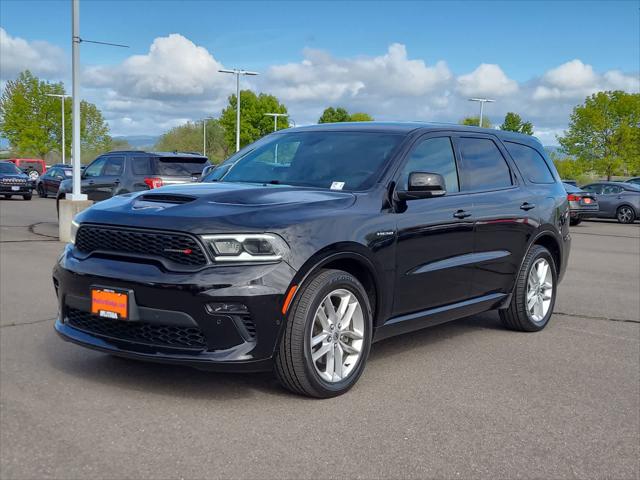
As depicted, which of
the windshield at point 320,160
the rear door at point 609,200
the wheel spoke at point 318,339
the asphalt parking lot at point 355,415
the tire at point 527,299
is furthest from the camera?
the rear door at point 609,200

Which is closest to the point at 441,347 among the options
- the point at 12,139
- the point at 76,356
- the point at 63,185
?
the point at 76,356

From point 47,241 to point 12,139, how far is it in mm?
57409

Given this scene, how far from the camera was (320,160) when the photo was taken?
555 centimetres

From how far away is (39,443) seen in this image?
3.78m

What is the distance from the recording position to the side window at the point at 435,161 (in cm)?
541

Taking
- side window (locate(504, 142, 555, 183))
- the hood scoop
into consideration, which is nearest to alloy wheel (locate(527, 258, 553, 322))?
side window (locate(504, 142, 555, 183))

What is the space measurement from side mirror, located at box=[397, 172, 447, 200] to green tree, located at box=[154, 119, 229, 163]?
104m

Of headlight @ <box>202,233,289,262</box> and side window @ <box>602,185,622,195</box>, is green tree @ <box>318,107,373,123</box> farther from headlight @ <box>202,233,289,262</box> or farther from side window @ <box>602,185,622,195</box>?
headlight @ <box>202,233,289,262</box>

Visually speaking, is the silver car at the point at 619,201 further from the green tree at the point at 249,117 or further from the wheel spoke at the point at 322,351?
the green tree at the point at 249,117

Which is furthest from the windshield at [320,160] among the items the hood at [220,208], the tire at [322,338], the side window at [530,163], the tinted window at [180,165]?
the tinted window at [180,165]

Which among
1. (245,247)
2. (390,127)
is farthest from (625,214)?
(245,247)

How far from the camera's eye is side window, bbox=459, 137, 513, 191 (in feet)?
19.8

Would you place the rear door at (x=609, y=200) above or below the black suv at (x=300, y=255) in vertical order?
below

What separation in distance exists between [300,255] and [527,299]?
3.07 m
